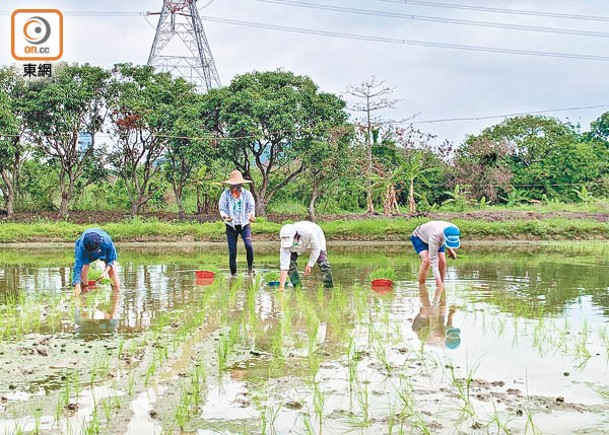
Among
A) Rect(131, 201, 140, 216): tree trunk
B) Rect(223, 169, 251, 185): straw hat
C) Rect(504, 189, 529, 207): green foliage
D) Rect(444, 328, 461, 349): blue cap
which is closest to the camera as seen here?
Rect(444, 328, 461, 349): blue cap

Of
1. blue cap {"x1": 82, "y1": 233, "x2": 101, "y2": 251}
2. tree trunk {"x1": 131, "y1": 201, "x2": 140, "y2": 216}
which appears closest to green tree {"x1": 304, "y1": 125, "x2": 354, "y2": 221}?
tree trunk {"x1": 131, "y1": 201, "x2": 140, "y2": 216}

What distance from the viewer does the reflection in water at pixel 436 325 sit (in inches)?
239

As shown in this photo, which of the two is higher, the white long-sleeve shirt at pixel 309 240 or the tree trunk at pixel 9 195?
the tree trunk at pixel 9 195

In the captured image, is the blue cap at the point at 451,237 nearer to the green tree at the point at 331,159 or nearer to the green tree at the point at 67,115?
the green tree at the point at 331,159

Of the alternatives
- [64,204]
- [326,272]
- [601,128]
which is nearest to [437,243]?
[326,272]

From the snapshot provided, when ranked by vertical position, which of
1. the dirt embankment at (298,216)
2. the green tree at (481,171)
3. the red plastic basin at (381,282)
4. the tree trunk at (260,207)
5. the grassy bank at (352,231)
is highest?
the green tree at (481,171)

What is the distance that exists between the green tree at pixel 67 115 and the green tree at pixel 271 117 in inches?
169

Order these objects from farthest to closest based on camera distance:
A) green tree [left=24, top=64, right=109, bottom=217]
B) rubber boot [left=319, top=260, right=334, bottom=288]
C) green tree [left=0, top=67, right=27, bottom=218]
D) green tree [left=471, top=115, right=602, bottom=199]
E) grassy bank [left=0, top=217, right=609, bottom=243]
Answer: green tree [left=471, top=115, right=602, bottom=199]
green tree [left=24, top=64, right=109, bottom=217]
green tree [left=0, top=67, right=27, bottom=218]
grassy bank [left=0, top=217, right=609, bottom=243]
rubber boot [left=319, top=260, right=334, bottom=288]

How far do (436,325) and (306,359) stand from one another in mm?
1934

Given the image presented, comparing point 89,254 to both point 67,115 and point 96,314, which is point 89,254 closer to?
point 96,314

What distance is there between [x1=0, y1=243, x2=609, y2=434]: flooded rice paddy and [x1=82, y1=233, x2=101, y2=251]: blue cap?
648 millimetres

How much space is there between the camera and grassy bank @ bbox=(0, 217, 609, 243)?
22172mm

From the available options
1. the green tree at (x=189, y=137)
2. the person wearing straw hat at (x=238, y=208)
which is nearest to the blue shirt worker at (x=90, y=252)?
the person wearing straw hat at (x=238, y=208)

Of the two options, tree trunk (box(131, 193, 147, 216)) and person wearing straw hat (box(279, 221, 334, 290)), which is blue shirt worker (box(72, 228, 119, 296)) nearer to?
person wearing straw hat (box(279, 221, 334, 290))
